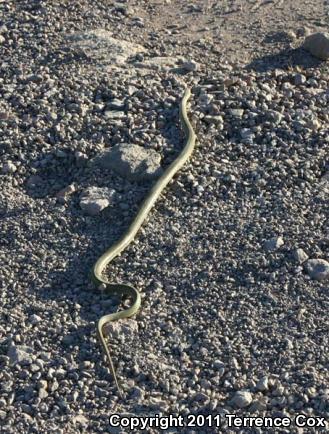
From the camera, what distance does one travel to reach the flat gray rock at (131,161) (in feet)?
32.1

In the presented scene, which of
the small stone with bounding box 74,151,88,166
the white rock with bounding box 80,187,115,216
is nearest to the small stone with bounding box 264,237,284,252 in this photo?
the white rock with bounding box 80,187,115,216

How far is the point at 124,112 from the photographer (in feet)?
34.3

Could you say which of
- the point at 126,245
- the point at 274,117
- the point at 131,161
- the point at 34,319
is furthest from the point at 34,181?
the point at 274,117

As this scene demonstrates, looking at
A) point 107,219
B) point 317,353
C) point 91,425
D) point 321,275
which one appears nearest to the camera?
point 91,425

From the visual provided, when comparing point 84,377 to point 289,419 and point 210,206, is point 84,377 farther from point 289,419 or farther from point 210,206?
point 210,206

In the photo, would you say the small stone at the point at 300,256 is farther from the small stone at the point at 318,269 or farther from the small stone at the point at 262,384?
the small stone at the point at 262,384

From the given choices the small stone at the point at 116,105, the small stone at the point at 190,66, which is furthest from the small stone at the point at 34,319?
the small stone at the point at 190,66

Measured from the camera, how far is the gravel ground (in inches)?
315

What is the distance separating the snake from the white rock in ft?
1.02

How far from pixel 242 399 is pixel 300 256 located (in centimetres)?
160

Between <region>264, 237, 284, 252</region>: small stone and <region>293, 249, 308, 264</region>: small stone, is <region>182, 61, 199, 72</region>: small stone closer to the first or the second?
<region>264, 237, 284, 252</region>: small stone

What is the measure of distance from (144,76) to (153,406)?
162 inches

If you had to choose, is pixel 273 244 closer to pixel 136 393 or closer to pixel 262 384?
pixel 262 384

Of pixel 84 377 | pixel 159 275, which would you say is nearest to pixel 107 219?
pixel 159 275
